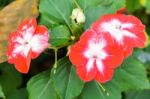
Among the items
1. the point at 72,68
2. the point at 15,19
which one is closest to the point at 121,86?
the point at 72,68

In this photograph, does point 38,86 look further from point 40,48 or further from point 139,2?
point 139,2

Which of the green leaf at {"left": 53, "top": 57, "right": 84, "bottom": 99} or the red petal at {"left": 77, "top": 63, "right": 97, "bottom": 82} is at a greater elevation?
the red petal at {"left": 77, "top": 63, "right": 97, "bottom": 82}

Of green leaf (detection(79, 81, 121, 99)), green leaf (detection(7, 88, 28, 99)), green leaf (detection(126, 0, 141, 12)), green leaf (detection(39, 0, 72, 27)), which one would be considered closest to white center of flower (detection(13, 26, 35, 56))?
green leaf (detection(39, 0, 72, 27))

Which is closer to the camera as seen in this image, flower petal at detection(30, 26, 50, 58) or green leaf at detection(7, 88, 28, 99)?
flower petal at detection(30, 26, 50, 58)

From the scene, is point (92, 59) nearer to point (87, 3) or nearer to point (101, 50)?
point (101, 50)

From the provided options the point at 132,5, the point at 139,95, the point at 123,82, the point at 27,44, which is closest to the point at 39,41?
the point at 27,44

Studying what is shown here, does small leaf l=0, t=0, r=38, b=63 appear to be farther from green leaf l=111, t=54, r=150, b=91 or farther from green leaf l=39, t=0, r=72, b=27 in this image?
green leaf l=111, t=54, r=150, b=91

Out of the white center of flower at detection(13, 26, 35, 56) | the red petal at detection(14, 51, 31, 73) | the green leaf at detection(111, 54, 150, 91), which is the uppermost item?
the white center of flower at detection(13, 26, 35, 56)

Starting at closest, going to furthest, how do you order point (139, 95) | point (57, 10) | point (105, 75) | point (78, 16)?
1. point (105, 75)
2. point (78, 16)
3. point (57, 10)
4. point (139, 95)
